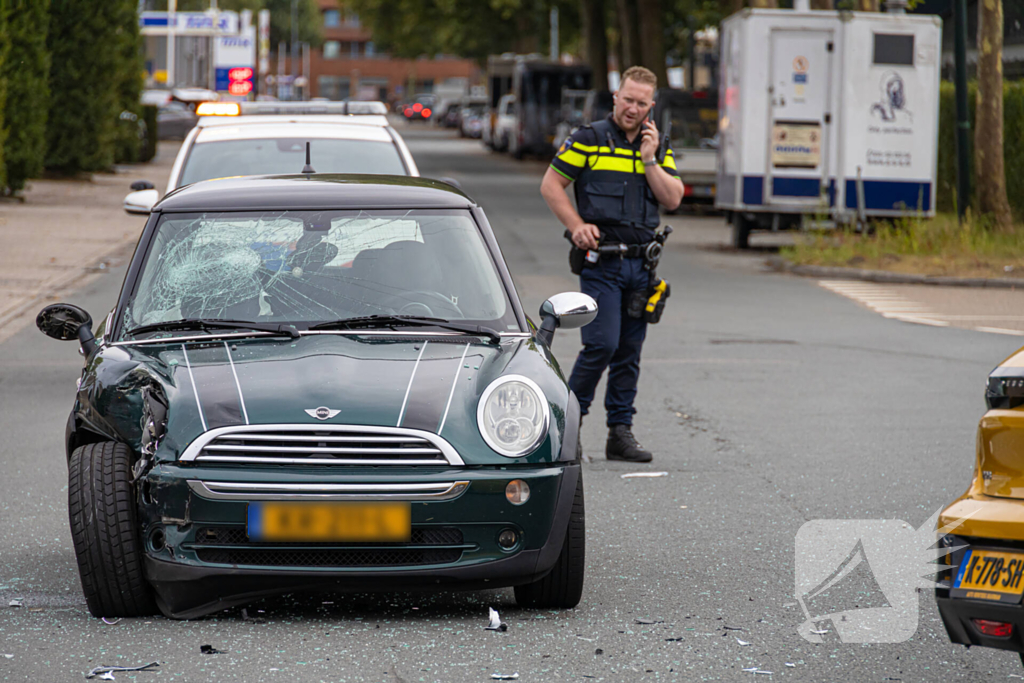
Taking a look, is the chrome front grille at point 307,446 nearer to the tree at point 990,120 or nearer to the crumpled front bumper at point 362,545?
the crumpled front bumper at point 362,545

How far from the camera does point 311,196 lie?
5629mm

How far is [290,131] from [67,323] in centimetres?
499

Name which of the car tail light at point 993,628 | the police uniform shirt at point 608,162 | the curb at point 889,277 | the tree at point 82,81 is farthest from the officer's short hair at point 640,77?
the tree at point 82,81

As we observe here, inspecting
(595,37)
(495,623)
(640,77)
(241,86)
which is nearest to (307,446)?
(495,623)

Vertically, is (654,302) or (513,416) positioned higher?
(654,302)

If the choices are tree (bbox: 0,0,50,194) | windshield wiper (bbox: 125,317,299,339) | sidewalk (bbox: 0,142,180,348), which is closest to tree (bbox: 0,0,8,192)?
tree (bbox: 0,0,50,194)

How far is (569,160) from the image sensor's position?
23.9 ft

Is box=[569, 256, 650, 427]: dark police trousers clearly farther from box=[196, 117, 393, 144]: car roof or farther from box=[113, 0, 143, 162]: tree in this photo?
box=[113, 0, 143, 162]: tree

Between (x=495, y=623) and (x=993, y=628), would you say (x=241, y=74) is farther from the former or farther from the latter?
(x=993, y=628)

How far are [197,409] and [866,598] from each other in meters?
2.38

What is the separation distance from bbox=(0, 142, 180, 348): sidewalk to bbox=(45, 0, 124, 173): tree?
665mm

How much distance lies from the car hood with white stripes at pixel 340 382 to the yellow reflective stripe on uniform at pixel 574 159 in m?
2.38

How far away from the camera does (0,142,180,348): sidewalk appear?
45.0 feet

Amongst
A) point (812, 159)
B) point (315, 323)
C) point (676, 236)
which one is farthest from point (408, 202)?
point (676, 236)
